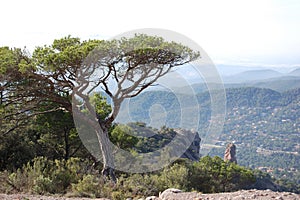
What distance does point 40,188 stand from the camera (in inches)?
299

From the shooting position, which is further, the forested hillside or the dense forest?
the forested hillside

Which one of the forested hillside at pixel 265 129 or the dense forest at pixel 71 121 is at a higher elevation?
the dense forest at pixel 71 121

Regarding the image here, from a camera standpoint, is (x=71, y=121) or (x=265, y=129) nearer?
(x=71, y=121)

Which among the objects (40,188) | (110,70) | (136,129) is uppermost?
(110,70)

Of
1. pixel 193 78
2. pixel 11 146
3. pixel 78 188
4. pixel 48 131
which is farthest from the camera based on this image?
pixel 48 131

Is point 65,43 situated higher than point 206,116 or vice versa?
point 65,43

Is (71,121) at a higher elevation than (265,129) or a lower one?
higher

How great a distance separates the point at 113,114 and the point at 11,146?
446cm

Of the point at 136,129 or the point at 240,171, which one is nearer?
the point at 136,129

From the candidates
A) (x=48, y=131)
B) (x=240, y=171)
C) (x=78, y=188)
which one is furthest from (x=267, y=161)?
(x=78, y=188)

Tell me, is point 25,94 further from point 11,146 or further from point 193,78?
point 193,78

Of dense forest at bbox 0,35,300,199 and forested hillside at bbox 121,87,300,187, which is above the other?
dense forest at bbox 0,35,300,199

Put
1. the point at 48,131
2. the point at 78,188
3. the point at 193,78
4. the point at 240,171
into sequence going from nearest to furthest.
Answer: the point at 78,188, the point at 193,78, the point at 48,131, the point at 240,171

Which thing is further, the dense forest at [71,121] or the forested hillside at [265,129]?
the forested hillside at [265,129]
